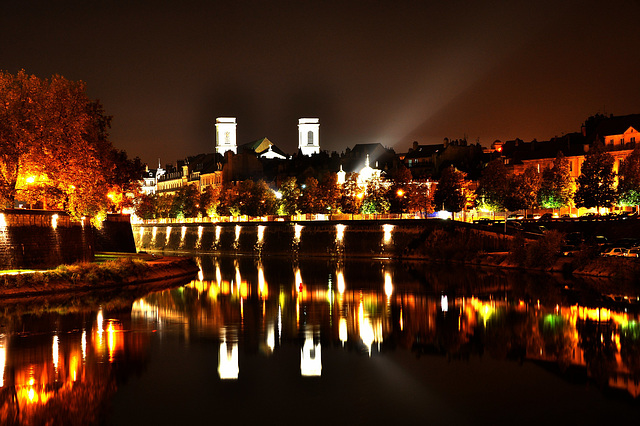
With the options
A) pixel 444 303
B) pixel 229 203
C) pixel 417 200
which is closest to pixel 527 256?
pixel 444 303

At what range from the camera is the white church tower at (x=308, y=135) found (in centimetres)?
18012

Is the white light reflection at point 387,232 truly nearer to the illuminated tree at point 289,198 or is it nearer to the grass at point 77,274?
the illuminated tree at point 289,198

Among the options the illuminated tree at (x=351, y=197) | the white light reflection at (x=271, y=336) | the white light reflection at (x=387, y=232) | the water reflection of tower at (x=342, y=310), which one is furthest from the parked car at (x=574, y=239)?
the white light reflection at (x=271, y=336)

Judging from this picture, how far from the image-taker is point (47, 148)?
47.9 meters


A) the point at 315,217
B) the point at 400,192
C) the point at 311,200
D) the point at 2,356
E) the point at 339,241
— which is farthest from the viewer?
the point at 311,200

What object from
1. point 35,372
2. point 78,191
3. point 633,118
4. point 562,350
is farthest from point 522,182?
point 35,372

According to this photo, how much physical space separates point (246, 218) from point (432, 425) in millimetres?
88951

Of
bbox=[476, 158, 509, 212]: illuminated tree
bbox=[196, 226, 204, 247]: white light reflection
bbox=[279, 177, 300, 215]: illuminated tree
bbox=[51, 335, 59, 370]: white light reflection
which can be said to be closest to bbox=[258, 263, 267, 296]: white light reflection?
bbox=[51, 335, 59, 370]: white light reflection

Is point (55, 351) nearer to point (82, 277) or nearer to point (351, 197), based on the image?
point (82, 277)

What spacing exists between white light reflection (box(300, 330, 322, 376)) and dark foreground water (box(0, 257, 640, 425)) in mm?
76

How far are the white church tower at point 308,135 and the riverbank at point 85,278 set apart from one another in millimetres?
122207

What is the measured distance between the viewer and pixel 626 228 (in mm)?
65312

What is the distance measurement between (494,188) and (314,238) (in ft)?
72.2

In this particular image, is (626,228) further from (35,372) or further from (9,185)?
(35,372)
